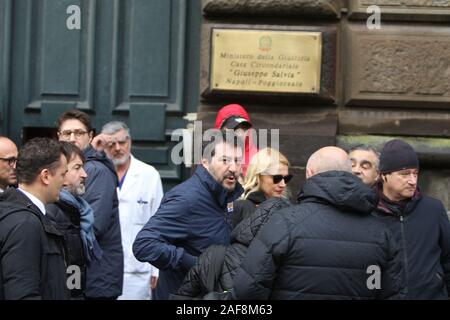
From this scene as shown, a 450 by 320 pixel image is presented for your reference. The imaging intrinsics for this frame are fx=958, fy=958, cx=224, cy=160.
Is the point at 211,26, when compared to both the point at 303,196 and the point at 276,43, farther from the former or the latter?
the point at 303,196

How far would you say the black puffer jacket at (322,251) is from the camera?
3871mm

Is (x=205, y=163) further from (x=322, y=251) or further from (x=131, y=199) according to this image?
(x=131, y=199)

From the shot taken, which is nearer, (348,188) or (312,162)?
(348,188)

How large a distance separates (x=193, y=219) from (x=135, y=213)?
175cm

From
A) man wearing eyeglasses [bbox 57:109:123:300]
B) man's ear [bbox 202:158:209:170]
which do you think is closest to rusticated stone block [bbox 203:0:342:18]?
man wearing eyeglasses [bbox 57:109:123:300]

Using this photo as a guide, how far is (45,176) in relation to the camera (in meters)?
4.11

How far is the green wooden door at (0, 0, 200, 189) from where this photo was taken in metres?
7.10

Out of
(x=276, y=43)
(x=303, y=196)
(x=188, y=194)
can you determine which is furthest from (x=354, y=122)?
(x=303, y=196)

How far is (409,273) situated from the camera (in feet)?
15.5

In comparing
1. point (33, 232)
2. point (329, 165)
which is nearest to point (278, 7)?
point (329, 165)

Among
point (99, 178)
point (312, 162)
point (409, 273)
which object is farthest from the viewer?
point (99, 178)

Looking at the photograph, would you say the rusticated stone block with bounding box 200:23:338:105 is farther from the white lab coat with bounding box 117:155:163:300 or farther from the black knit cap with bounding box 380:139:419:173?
the black knit cap with bounding box 380:139:419:173

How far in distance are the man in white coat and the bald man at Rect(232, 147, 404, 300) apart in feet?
8.93

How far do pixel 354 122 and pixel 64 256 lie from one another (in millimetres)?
3012
